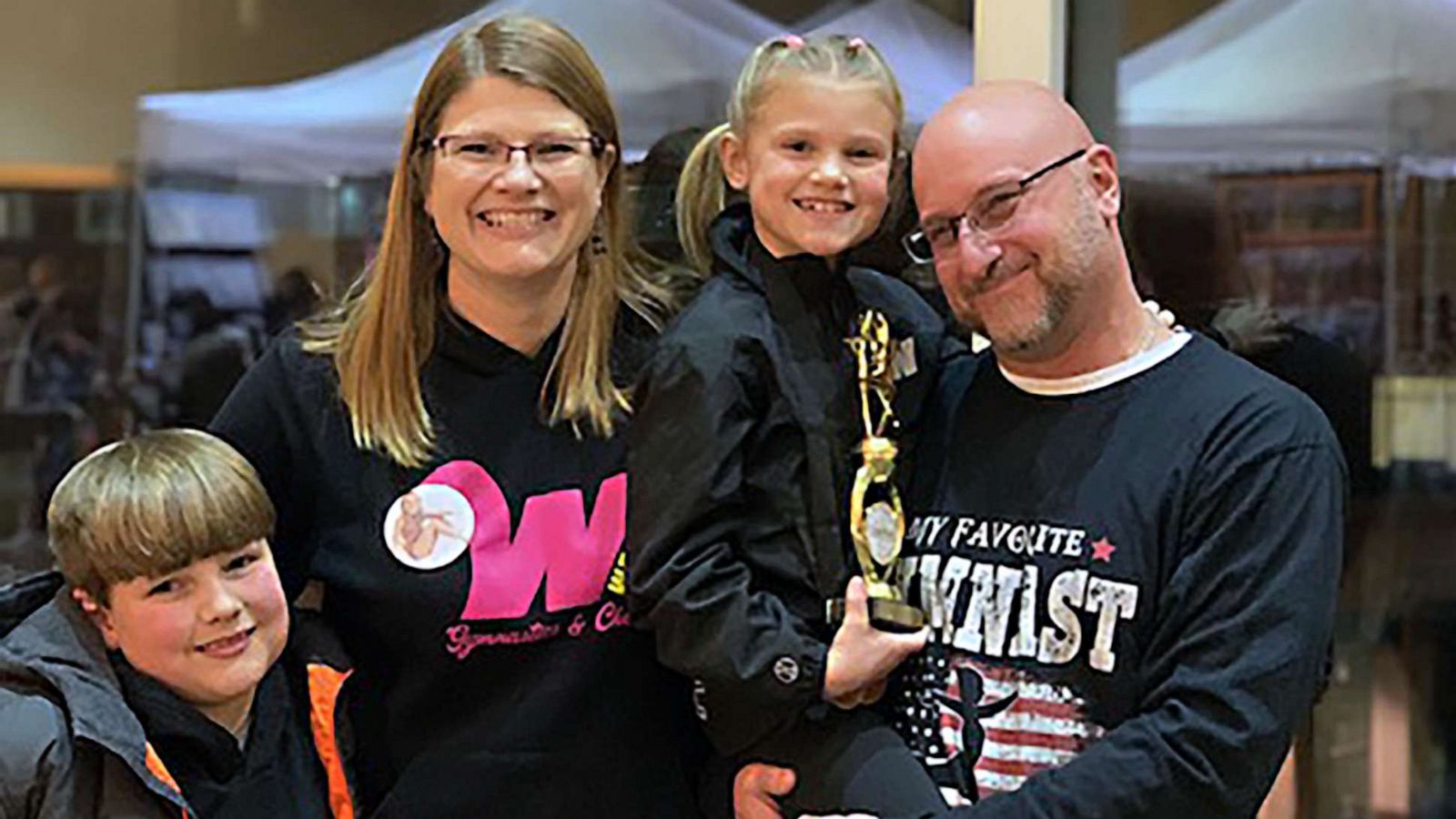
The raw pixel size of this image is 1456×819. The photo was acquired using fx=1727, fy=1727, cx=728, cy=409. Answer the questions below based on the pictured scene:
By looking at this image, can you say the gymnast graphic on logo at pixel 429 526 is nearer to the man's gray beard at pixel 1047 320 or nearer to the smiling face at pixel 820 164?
the smiling face at pixel 820 164

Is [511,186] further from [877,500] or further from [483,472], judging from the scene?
[877,500]

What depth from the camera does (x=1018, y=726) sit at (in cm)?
137

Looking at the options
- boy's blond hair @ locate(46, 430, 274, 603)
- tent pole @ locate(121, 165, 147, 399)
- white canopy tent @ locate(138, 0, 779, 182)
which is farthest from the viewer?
tent pole @ locate(121, 165, 147, 399)

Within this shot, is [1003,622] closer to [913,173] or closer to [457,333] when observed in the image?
[913,173]

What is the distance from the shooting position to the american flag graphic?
135 centimetres

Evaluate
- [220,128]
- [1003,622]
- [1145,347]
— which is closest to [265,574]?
[1003,622]

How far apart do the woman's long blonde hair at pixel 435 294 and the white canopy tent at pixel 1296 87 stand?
3.30 feet

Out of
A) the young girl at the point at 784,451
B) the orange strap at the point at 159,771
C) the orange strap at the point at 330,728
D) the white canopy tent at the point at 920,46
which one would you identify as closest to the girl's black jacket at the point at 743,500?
the young girl at the point at 784,451

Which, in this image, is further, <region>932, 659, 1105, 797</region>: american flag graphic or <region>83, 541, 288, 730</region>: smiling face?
<region>83, 541, 288, 730</region>: smiling face

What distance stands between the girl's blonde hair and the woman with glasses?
0.12 m

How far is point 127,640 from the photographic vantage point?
1504 millimetres

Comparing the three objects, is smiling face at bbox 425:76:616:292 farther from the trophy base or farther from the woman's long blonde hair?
the trophy base

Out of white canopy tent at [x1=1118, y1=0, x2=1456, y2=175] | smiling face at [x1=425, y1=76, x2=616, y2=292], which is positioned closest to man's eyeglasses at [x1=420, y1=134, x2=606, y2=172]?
smiling face at [x1=425, y1=76, x2=616, y2=292]

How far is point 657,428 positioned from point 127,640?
19.6 inches
